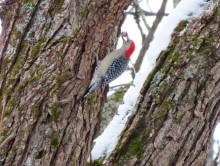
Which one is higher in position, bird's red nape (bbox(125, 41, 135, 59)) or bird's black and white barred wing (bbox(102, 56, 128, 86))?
bird's red nape (bbox(125, 41, 135, 59))

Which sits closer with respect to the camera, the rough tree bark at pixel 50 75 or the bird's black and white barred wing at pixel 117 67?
the rough tree bark at pixel 50 75

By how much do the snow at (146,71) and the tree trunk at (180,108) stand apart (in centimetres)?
10

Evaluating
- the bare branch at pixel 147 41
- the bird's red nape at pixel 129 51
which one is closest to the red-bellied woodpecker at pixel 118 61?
the bird's red nape at pixel 129 51

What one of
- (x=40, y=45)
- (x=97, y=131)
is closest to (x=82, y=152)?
(x=97, y=131)

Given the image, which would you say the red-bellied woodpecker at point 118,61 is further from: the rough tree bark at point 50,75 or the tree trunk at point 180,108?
the tree trunk at point 180,108

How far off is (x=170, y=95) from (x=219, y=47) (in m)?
0.35

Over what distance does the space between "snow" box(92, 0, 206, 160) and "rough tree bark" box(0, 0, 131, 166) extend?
0.74 feet

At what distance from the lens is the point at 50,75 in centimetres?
268

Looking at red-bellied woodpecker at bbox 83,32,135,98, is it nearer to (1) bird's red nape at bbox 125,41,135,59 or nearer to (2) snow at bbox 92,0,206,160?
(1) bird's red nape at bbox 125,41,135,59

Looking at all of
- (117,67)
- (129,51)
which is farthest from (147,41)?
(117,67)

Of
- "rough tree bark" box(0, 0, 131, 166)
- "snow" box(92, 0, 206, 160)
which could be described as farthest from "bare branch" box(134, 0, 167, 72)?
"snow" box(92, 0, 206, 160)

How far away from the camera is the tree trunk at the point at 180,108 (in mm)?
2332

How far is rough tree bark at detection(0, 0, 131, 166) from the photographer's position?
2543 millimetres

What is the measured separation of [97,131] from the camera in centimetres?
300
